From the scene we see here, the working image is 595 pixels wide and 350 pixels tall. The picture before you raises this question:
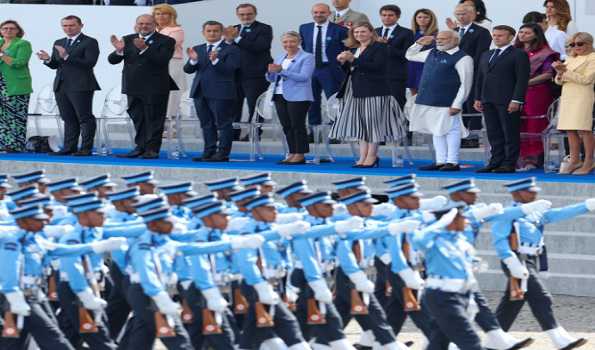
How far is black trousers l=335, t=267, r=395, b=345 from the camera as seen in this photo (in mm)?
13273

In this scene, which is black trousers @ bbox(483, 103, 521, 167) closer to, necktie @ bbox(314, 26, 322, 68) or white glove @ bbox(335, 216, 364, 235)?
necktie @ bbox(314, 26, 322, 68)

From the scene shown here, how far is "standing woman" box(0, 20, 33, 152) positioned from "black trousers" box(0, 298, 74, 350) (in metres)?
8.47

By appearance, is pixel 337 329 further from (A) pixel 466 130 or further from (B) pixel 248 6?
(B) pixel 248 6

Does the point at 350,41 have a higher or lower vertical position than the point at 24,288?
higher

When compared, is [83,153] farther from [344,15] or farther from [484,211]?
[484,211]

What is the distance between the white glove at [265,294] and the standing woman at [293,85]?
20.6ft

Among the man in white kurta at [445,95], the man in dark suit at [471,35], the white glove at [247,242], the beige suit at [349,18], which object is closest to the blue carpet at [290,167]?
the man in white kurta at [445,95]

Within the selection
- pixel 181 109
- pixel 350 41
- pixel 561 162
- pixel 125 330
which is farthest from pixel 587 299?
pixel 181 109

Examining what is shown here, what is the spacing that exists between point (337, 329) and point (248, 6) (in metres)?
7.29

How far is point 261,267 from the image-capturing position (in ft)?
42.8

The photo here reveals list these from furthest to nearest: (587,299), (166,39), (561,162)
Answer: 1. (166,39)
2. (561,162)
3. (587,299)

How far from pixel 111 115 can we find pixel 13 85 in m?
1.56

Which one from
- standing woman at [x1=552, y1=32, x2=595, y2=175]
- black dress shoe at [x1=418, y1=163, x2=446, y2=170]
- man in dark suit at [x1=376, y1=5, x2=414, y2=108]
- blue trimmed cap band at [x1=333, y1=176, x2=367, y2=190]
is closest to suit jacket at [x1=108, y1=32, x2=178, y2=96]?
man in dark suit at [x1=376, y1=5, x2=414, y2=108]

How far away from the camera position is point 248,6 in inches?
774
